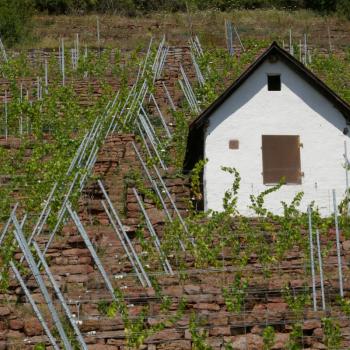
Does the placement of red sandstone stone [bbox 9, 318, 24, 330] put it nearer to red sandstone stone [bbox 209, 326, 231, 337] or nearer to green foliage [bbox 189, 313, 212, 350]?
green foliage [bbox 189, 313, 212, 350]

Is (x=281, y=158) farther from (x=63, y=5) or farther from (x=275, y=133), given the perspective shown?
(x=63, y=5)

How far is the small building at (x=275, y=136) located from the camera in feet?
57.1

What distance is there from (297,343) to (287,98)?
8.52 metres

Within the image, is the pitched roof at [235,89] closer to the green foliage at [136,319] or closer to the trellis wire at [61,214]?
the trellis wire at [61,214]

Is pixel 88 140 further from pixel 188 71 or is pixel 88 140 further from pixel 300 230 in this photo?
pixel 188 71

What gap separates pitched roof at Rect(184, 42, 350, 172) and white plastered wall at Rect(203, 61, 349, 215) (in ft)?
0.35

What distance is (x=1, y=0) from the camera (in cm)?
4012

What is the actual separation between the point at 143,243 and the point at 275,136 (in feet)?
16.8

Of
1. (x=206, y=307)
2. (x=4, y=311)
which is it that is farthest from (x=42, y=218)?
(x=206, y=307)

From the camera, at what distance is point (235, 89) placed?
18.4m

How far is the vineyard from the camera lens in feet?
36.1

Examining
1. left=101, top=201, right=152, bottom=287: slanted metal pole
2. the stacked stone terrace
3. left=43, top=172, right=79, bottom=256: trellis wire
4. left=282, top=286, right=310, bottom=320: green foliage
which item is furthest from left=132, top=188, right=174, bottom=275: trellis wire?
left=282, top=286, right=310, bottom=320: green foliage

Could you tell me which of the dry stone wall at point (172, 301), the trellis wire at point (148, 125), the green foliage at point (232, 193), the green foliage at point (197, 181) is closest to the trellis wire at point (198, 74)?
the trellis wire at point (148, 125)

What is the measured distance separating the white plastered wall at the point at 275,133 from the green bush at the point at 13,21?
20.1 meters
